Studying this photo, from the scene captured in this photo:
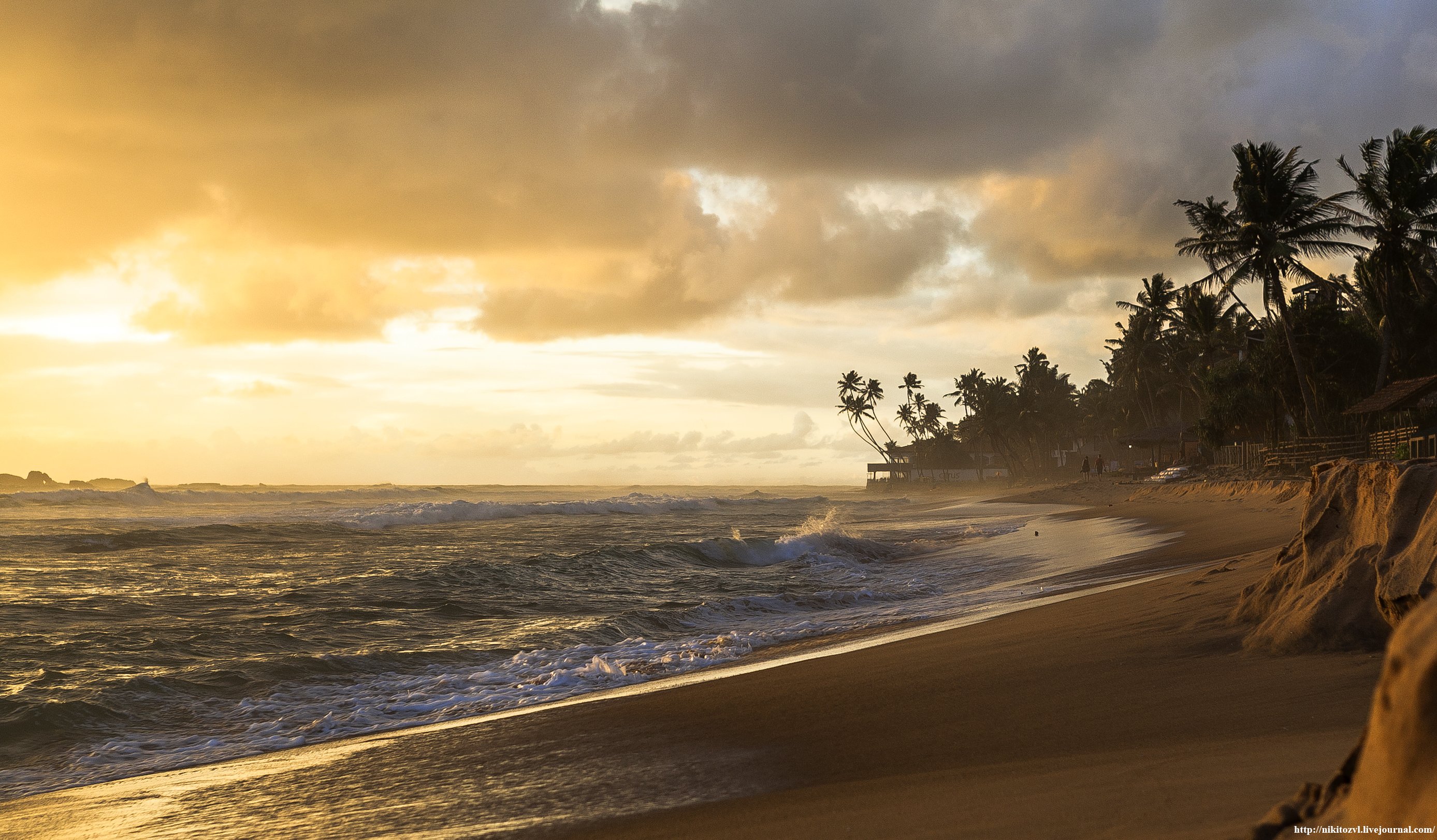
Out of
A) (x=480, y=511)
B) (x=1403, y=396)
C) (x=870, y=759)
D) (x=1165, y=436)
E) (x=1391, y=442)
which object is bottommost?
(x=480, y=511)

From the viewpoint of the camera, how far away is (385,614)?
1280 cm

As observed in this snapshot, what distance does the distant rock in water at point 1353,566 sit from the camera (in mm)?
5273

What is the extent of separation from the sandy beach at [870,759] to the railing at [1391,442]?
24.7 m

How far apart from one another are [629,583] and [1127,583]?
914cm

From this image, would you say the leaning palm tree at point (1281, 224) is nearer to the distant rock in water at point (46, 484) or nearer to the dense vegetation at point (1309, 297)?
the dense vegetation at point (1309, 297)

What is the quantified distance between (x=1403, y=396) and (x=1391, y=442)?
7.04 ft

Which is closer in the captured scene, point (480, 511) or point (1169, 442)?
point (480, 511)

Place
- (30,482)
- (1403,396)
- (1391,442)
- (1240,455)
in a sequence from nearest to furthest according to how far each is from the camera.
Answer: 1. (1403,396)
2. (1391,442)
3. (1240,455)
4. (30,482)

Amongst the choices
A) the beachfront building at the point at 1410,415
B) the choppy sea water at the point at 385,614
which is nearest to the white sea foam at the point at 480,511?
the choppy sea water at the point at 385,614

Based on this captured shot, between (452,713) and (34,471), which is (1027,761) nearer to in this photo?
(452,713)

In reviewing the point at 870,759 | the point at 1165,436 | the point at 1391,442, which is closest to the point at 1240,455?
the point at 1165,436

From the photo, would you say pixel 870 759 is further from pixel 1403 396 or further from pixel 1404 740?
pixel 1403 396

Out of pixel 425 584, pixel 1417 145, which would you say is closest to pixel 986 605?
pixel 425 584

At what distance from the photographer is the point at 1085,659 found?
21.3ft
